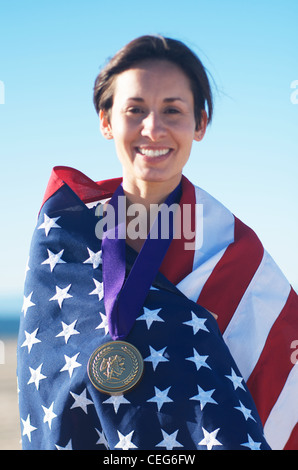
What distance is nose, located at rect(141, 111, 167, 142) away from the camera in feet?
9.47

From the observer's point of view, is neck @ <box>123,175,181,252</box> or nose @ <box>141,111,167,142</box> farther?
neck @ <box>123,175,181,252</box>

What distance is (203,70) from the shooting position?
316 centimetres

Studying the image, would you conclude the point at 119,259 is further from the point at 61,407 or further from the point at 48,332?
the point at 61,407

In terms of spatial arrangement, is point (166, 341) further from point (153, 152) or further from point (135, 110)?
point (135, 110)

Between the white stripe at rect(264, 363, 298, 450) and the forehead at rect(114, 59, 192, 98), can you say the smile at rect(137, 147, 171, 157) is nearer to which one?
the forehead at rect(114, 59, 192, 98)

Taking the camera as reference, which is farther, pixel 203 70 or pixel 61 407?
pixel 203 70

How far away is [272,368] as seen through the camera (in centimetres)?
308

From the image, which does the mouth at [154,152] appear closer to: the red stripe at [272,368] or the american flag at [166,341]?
the american flag at [166,341]

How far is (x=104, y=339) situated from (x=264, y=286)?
0.87 m

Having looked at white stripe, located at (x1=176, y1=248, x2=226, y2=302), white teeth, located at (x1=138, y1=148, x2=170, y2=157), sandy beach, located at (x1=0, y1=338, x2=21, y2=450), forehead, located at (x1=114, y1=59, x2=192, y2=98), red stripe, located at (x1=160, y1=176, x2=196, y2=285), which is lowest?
sandy beach, located at (x1=0, y1=338, x2=21, y2=450)

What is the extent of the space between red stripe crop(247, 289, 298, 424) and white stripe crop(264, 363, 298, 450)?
1.0 inches

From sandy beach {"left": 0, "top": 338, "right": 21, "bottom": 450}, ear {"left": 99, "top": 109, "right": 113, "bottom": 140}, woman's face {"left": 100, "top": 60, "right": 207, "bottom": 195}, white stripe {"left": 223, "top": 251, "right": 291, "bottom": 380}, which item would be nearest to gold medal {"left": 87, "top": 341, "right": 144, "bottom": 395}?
white stripe {"left": 223, "top": 251, "right": 291, "bottom": 380}

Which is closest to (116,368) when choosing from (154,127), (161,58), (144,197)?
(144,197)
